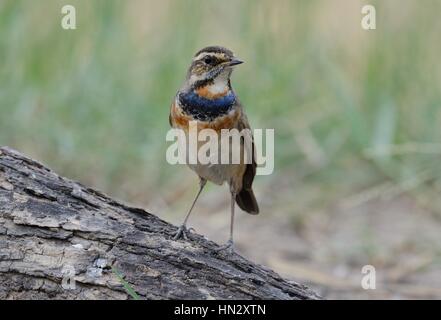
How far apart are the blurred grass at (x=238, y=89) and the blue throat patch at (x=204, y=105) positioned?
2.42 meters

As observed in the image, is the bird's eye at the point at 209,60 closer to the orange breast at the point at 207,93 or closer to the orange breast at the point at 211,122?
the orange breast at the point at 207,93

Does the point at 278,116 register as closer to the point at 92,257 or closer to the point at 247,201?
the point at 247,201

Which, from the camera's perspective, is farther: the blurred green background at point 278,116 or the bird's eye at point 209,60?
the blurred green background at point 278,116

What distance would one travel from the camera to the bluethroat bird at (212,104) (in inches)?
201

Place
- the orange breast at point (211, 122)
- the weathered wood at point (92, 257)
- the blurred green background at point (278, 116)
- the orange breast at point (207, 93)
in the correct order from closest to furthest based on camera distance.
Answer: the weathered wood at point (92, 257)
the orange breast at point (211, 122)
the orange breast at point (207, 93)
the blurred green background at point (278, 116)

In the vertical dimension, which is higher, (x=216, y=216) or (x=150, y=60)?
(x=150, y=60)

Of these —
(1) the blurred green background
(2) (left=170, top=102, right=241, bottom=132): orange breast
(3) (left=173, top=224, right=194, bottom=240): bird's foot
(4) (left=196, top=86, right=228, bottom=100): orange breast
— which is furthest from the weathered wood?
(1) the blurred green background

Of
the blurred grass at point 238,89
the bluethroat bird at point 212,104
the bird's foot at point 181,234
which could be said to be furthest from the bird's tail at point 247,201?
the blurred grass at point 238,89

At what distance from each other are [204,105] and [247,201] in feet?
2.83

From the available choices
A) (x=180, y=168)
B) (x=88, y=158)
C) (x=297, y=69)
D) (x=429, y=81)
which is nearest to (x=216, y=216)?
(x=180, y=168)

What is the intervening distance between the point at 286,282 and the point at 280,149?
159 inches

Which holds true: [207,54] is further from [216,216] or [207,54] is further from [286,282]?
[216,216]

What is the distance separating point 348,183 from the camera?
8.00m

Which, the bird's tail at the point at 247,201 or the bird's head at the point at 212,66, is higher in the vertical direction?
the bird's head at the point at 212,66
